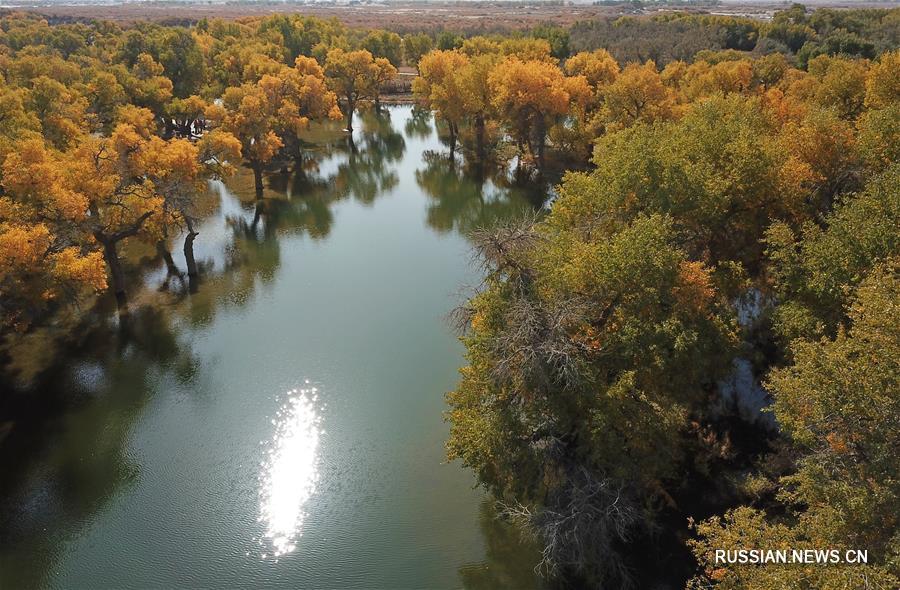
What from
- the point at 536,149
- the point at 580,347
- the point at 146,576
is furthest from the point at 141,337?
the point at 536,149

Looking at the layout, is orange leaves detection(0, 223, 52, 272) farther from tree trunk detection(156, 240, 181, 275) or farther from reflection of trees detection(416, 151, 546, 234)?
reflection of trees detection(416, 151, 546, 234)

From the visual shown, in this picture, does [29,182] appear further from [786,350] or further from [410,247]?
[786,350]

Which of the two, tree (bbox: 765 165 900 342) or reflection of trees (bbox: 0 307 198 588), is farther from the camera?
reflection of trees (bbox: 0 307 198 588)

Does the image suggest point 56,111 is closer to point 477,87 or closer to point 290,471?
point 477,87

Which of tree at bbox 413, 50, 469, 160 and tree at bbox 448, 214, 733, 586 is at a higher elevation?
tree at bbox 413, 50, 469, 160

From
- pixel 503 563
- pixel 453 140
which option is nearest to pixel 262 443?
pixel 503 563

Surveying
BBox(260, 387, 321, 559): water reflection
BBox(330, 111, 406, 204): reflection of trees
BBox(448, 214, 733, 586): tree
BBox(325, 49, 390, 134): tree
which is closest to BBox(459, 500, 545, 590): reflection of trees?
BBox(448, 214, 733, 586): tree
